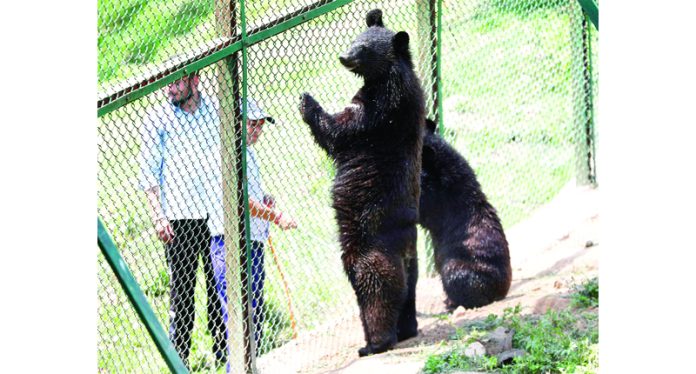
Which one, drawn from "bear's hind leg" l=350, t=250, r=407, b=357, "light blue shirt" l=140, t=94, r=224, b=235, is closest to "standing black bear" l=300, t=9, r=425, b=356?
"bear's hind leg" l=350, t=250, r=407, b=357

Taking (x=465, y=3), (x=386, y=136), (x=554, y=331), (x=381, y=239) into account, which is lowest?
(x=554, y=331)

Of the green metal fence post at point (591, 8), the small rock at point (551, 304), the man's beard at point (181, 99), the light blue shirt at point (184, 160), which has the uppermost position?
the green metal fence post at point (591, 8)

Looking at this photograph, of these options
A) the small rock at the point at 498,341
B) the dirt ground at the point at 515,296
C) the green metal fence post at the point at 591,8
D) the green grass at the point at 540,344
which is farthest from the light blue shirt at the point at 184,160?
the green metal fence post at the point at 591,8

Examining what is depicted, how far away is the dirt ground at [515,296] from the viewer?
614 cm

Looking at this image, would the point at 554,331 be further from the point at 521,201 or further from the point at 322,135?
the point at 521,201

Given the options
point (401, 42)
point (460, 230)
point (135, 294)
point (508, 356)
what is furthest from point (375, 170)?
point (135, 294)

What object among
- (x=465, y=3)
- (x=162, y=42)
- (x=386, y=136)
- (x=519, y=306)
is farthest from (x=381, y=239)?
(x=465, y=3)

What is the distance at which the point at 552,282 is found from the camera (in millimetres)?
7562

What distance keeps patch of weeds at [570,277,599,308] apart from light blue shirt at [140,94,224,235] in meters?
2.50

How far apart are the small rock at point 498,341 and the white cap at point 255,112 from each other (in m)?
1.87

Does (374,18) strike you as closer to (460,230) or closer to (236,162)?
(236,162)

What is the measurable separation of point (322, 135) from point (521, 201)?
406cm

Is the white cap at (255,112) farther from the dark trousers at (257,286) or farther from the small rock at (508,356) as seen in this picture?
the small rock at (508,356)

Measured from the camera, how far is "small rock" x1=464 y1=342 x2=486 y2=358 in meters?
5.65
